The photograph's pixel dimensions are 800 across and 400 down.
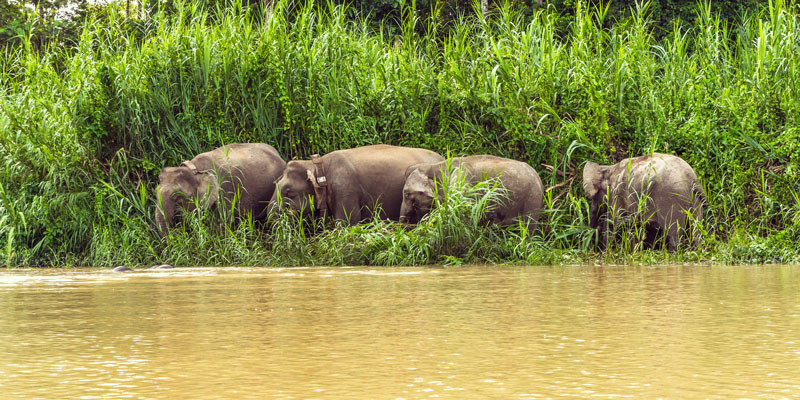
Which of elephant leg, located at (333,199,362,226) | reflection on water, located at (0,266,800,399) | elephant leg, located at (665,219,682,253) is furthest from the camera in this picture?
elephant leg, located at (333,199,362,226)

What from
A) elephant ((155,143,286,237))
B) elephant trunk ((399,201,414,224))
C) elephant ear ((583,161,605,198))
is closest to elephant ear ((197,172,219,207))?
elephant ((155,143,286,237))

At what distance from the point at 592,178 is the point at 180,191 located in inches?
143

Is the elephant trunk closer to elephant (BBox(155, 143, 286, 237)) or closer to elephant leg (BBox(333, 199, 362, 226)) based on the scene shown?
elephant leg (BBox(333, 199, 362, 226))

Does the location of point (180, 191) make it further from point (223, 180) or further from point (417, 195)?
point (417, 195)

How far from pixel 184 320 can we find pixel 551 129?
21.4ft

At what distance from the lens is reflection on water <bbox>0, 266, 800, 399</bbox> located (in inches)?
99.7

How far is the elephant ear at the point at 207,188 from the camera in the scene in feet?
29.9

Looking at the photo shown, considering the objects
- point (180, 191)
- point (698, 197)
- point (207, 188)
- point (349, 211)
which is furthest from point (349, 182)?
point (698, 197)

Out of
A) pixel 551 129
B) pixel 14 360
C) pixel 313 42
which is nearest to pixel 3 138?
pixel 313 42

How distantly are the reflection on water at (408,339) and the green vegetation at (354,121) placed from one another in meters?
3.06

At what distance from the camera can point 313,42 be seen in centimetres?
1095

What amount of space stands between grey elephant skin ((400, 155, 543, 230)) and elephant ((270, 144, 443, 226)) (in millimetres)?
345

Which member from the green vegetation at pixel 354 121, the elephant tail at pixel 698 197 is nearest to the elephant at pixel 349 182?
the green vegetation at pixel 354 121

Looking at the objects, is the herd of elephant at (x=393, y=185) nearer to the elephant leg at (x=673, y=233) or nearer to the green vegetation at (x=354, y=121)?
the elephant leg at (x=673, y=233)
